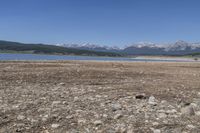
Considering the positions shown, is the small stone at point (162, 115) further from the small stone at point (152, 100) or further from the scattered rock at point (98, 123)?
the scattered rock at point (98, 123)

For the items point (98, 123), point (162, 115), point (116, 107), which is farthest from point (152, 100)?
point (98, 123)

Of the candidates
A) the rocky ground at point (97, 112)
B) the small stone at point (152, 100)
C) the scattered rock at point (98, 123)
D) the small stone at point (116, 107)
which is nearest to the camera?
the rocky ground at point (97, 112)

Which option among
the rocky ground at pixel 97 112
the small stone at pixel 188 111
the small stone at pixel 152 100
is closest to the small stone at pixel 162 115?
the rocky ground at pixel 97 112

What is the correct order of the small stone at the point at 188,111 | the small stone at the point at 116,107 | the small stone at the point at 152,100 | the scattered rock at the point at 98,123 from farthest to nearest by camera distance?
1. the small stone at the point at 152,100
2. the small stone at the point at 116,107
3. the small stone at the point at 188,111
4. the scattered rock at the point at 98,123

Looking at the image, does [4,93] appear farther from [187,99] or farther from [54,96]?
[187,99]

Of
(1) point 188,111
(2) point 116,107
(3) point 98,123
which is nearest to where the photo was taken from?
(3) point 98,123

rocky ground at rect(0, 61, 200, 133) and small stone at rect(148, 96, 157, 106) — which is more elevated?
small stone at rect(148, 96, 157, 106)

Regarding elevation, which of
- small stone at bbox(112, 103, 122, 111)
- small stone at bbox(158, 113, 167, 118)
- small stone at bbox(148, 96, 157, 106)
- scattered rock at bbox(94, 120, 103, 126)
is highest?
small stone at bbox(148, 96, 157, 106)

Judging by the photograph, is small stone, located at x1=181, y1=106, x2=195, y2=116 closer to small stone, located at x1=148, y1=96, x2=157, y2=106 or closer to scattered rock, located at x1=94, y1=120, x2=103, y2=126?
small stone, located at x1=148, y1=96, x2=157, y2=106

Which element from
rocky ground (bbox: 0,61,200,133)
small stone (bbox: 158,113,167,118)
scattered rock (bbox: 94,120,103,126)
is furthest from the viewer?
small stone (bbox: 158,113,167,118)

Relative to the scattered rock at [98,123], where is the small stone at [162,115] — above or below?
above

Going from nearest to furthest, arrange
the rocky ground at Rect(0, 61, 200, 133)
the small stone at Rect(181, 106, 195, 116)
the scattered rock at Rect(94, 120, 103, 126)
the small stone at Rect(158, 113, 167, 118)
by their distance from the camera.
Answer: the rocky ground at Rect(0, 61, 200, 133)
the scattered rock at Rect(94, 120, 103, 126)
the small stone at Rect(158, 113, 167, 118)
the small stone at Rect(181, 106, 195, 116)

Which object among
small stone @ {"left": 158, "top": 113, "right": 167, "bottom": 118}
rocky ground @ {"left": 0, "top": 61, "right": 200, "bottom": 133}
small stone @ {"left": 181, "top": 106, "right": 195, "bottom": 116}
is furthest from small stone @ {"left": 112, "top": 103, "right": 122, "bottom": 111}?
small stone @ {"left": 181, "top": 106, "right": 195, "bottom": 116}

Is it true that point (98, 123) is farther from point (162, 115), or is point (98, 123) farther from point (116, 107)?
point (162, 115)
